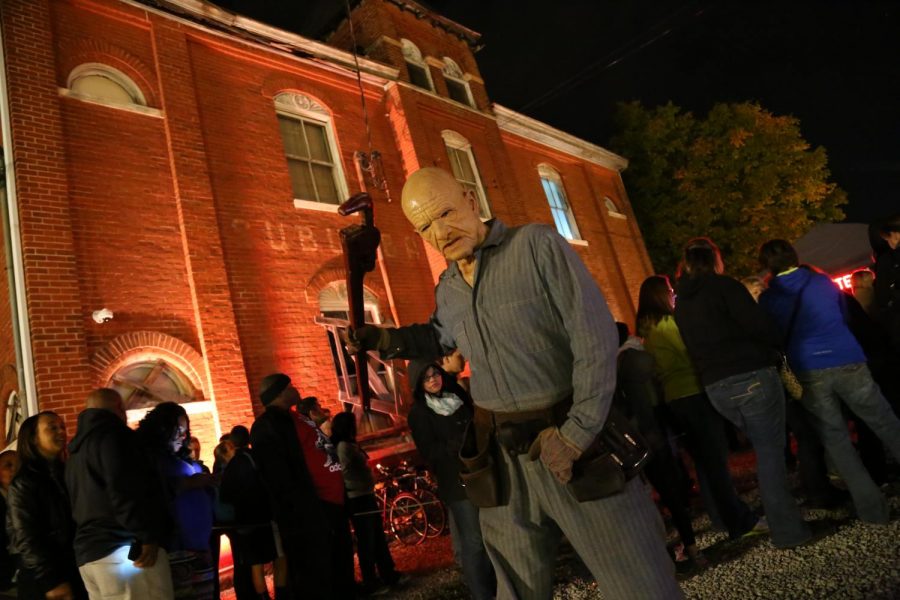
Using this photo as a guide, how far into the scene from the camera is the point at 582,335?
67.1 inches

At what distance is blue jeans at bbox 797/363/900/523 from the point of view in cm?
Answer: 332

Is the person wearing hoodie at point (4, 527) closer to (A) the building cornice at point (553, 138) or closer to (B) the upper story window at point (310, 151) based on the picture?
(B) the upper story window at point (310, 151)

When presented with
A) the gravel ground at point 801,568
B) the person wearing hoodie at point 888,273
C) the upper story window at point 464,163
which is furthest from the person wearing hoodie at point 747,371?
the upper story window at point 464,163

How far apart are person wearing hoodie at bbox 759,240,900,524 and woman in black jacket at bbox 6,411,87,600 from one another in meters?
4.88

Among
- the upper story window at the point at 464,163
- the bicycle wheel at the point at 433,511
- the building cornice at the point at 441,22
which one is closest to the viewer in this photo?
the bicycle wheel at the point at 433,511

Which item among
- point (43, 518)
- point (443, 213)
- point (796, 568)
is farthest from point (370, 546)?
point (443, 213)

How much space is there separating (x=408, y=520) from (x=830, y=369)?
17.1 feet

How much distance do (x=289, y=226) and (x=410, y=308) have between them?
8.53 feet

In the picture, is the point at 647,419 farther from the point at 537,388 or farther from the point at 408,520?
the point at 408,520

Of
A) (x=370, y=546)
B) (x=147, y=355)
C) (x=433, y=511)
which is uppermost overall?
(x=147, y=355)

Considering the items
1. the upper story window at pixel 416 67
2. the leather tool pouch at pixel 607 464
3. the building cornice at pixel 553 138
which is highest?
the upper story window at pixel 416 67

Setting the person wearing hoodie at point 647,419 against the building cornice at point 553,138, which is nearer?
the person wearing hoodie at point 647,419

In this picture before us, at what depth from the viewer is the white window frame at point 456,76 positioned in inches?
541

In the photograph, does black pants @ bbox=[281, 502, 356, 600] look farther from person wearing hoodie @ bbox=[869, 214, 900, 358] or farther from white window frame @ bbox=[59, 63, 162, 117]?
white window frame @ bbox=[59, 63, 162, 117]
